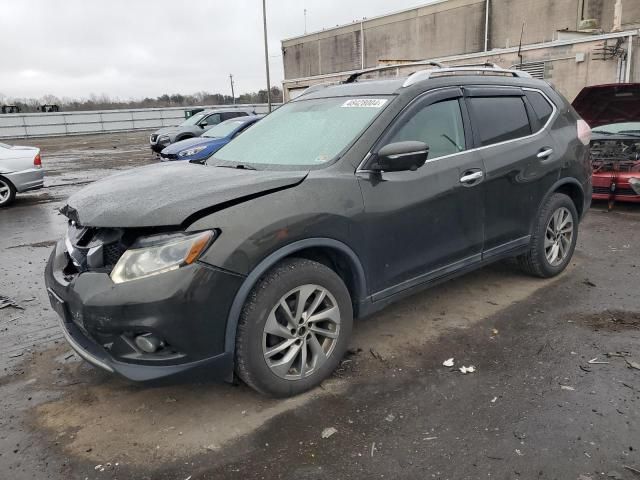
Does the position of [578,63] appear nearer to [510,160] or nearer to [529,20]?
[529,20]

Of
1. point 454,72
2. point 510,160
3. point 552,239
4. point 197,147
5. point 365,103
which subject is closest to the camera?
point 365,103

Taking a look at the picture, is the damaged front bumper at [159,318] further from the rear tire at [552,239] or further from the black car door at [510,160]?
the rear tire at [552,239]

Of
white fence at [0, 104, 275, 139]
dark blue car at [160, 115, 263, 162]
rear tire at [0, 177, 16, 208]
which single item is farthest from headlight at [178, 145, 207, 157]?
white fence at [0, 104, 275, 139]

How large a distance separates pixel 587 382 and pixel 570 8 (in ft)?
102

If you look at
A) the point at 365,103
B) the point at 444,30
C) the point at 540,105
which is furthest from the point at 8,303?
the point at 444,30

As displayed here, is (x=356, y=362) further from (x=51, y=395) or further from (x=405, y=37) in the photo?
(x=405, y=37)

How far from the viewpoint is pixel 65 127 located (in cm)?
4106

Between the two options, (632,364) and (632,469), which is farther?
(632,364)

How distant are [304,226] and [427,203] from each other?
3.38ft

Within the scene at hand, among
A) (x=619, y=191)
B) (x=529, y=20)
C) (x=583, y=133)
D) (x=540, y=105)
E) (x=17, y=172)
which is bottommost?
(x=619, y=191)

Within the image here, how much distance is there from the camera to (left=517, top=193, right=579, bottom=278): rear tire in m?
4.49

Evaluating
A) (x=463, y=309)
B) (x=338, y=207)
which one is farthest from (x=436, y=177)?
(x=463, y=309)

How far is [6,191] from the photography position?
33.6 feet

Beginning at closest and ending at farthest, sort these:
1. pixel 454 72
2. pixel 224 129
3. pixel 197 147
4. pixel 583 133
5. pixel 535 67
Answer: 1. pixel 454 72
2. pixel 583 133
3. pixel 197 147
4. pixel 224 129
5. pixel 535 67
